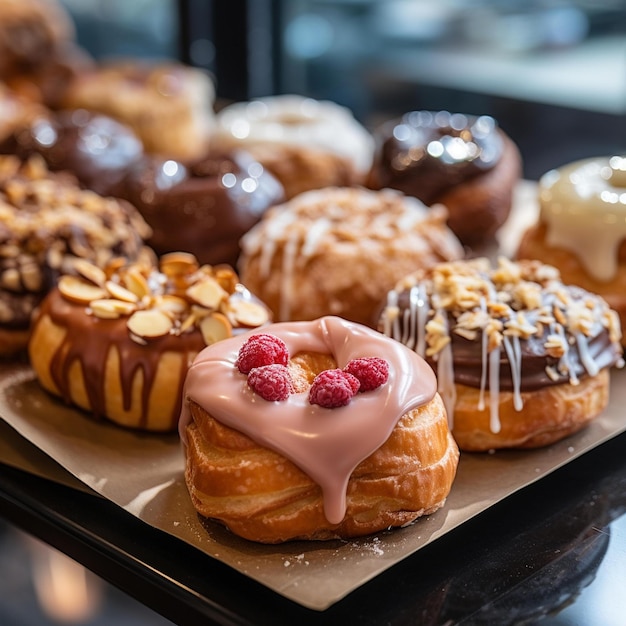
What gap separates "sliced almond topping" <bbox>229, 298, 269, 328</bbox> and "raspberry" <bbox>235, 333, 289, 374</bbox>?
28 cm

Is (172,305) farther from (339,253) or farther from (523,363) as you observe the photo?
(523,363)

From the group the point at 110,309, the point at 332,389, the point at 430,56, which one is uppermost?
the point at 332,389

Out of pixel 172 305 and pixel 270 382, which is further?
pixel 172 305

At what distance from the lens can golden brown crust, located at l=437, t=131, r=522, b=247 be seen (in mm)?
2447

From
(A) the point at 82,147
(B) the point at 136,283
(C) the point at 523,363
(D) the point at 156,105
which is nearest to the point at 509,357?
(C) the point at 523,363

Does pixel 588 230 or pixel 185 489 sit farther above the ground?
pixel 588 230

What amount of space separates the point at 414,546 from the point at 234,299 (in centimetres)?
60

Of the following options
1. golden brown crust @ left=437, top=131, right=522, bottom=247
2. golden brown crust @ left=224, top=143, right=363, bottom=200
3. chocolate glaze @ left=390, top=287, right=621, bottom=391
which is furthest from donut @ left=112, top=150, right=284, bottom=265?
chocolate glaze @ left=390, top=287, right=621, bottom=391

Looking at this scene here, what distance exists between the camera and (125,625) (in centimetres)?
200

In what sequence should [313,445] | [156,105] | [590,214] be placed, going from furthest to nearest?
[156,105], [590,214], [313,445]

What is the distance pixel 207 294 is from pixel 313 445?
0.49 m

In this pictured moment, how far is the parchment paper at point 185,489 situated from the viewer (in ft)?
4.26

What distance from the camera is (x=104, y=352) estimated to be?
167cm

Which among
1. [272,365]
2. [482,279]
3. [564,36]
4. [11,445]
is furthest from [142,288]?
[564,36]
